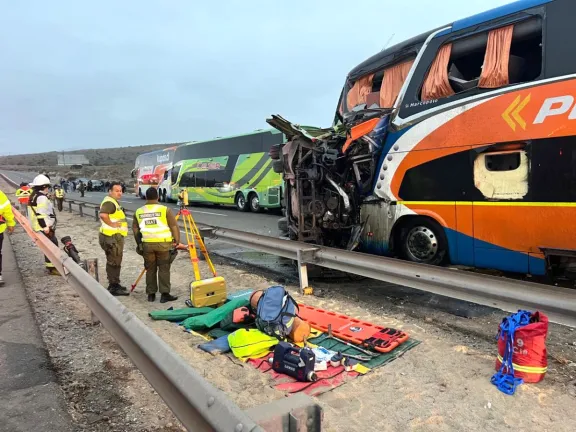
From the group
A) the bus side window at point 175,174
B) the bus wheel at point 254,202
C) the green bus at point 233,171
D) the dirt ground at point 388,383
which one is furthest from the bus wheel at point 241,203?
the dirt ground at point 388,383

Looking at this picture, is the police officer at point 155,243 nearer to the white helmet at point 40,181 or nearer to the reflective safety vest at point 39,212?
the reflective safety vest at point 39,212

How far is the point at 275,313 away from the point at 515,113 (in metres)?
3.31

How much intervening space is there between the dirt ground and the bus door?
0.70 meters

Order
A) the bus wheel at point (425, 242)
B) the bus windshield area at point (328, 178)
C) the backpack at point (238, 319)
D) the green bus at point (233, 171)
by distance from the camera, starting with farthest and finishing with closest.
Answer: the green bus at point (233, 171) < the bus windshield area at point (328, 178) < the bus wheel at point (425, 242) < the backpack at point (238, 319)

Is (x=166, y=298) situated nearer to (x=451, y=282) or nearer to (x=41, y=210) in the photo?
(x=41, y=210)

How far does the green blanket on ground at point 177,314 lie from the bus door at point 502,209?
3.32m

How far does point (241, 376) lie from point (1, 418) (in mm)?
1681

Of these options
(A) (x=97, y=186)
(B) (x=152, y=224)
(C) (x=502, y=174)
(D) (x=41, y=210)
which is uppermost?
(A) (x=97, y=186)

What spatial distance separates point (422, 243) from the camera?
5660mm

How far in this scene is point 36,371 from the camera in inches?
143

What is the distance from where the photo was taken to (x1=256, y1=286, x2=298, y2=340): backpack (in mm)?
4125

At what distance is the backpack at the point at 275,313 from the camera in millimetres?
4125

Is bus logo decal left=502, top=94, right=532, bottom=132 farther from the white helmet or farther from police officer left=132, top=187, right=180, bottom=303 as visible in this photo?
the white helmet

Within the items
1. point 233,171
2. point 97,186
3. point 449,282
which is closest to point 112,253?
point 449,282
